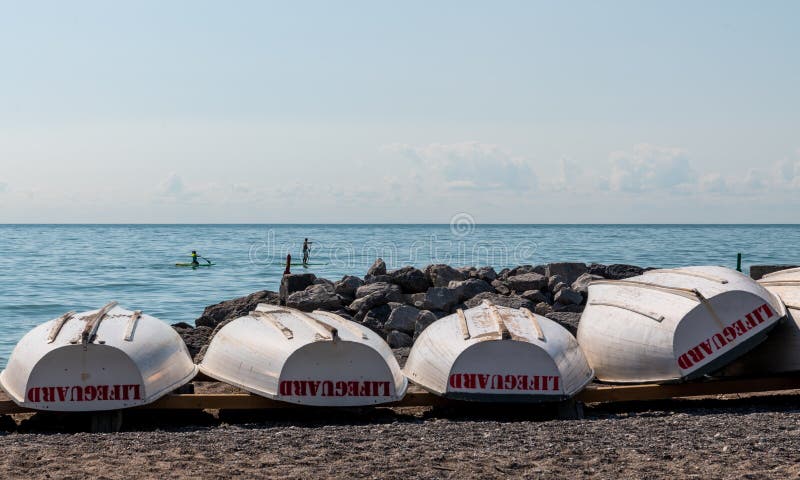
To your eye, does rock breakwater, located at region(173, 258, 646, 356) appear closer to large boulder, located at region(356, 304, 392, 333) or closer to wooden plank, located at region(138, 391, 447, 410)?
large boulder, located at region(356, 304, 392, 333)

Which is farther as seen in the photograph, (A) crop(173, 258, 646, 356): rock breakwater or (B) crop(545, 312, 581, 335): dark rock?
(A) crop(173, 258, 646, 356): rock breakwater

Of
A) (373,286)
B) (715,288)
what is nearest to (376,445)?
(715,288)

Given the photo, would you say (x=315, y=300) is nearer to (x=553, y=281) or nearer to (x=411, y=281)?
(x=411, y=281)

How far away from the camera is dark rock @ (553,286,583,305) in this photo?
13570 millimetres

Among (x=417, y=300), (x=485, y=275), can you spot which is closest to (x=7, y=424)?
(x=417, y=300)

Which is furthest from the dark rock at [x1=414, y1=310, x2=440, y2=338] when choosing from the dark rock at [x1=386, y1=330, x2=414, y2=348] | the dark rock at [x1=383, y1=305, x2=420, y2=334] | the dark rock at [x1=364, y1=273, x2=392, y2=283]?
the dark rock at [x1=364, y1=273, x2=392, y2=283]

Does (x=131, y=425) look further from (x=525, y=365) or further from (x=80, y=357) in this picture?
(x=525, y=365)

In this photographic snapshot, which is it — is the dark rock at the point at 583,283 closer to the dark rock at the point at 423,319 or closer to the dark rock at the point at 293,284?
the dark rock at the point at 423,319

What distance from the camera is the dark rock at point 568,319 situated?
11188mm

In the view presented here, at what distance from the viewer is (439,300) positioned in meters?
13.0

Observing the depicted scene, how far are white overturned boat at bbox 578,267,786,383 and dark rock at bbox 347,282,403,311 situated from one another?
206 inches

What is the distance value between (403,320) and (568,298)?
3.05 meters

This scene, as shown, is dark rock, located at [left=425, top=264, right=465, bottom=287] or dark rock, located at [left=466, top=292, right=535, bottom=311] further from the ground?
dark rock, located at [left=425, top=264, right=465, bottom=287]

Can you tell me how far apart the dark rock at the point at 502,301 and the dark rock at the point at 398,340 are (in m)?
1.54
